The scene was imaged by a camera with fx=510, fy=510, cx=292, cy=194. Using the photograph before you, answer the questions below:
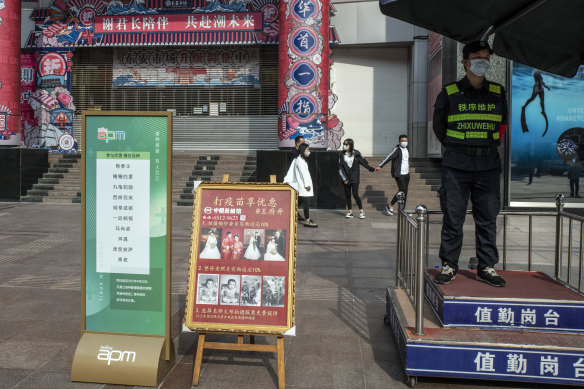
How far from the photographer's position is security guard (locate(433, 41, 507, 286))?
4.05m

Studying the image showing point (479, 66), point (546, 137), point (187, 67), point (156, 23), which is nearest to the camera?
point (479, 66)

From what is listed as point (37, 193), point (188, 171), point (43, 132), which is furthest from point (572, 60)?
point (43, 132)

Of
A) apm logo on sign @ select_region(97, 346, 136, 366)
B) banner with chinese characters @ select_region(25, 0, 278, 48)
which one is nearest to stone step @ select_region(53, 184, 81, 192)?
banner with chinese characters @ select_region(25, 0, 278, 48)

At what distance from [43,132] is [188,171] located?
800cm

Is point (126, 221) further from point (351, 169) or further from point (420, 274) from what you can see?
point (351, 169)

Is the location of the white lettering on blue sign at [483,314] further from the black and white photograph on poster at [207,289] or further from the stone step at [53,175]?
the stone step at [53,175]

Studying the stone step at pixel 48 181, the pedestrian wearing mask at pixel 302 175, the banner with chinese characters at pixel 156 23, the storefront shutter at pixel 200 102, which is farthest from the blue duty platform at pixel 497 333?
the banner with chinese characters at pixel 156 23

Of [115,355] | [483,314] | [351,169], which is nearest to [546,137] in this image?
[351,169]

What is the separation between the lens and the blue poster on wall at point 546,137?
42.3ft

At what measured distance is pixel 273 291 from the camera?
11.6 feet

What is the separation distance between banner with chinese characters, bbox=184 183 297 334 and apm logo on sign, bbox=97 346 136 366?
45 cm

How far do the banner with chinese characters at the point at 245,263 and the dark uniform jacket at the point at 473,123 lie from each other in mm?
1467

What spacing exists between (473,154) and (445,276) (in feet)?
3.34

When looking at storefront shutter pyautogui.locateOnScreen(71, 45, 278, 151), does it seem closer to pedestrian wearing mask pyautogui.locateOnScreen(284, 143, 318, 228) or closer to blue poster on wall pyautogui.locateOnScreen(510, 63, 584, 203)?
blue poster on wall pyautogui.locateOnScreen(510, 63, 584, 203)
